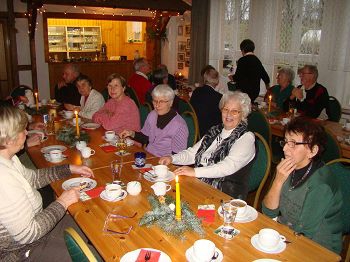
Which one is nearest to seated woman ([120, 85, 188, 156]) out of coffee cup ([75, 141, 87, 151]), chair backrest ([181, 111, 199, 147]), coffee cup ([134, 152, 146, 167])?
chair backrest ([181, 111, 199, 147])

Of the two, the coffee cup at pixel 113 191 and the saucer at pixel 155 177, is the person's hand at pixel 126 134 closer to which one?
the saucer at pixel 155 177

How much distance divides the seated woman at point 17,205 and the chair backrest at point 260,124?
7.25 ft

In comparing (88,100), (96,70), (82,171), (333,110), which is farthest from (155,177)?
(96,70)

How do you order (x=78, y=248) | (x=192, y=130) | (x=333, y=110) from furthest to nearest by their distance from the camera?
(x=333, y=110) → (x=192, y=130) → (x=78, y=248)

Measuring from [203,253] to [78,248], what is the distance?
0.51 metres

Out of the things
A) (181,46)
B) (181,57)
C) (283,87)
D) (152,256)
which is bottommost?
(152,256)

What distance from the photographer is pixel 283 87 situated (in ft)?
16.7

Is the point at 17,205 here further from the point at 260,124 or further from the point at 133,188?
the point at 260,124

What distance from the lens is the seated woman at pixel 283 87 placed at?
197 inches

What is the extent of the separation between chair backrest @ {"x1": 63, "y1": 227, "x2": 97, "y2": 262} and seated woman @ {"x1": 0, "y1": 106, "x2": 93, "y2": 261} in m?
0.46

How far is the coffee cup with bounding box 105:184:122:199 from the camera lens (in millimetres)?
2004

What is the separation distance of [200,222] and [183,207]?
4.5 inches

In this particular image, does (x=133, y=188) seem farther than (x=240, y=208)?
Yes

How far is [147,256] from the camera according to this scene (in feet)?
4.87
